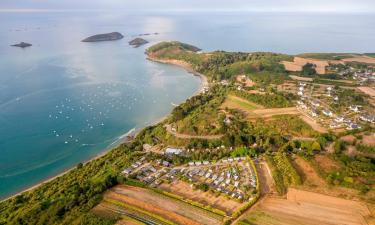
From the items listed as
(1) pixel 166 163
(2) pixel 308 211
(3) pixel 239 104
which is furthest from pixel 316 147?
(1) pixel 166 163

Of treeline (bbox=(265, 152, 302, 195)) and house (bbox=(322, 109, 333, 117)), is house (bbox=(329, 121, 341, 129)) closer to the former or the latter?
house (bbox=(322, 109, 333, 117))

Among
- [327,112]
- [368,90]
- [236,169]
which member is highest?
[368,90]

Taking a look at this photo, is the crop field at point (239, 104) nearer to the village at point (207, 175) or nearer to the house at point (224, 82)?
the house at point (224, 82)

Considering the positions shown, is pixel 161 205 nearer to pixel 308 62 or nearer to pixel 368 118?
pixel 368 118

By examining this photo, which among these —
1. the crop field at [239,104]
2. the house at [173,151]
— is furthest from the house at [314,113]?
the house at [173,151]

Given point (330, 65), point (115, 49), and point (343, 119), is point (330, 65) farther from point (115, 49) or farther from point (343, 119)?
point (115, 49)

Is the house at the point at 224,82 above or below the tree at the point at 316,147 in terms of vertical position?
above
